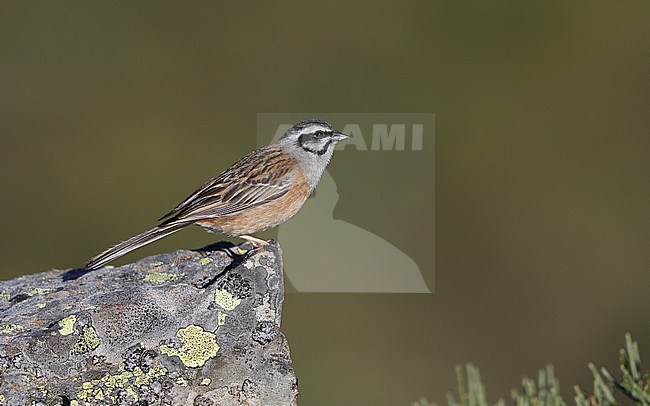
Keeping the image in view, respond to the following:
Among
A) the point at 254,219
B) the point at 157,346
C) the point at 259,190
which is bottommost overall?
the point at 157,346

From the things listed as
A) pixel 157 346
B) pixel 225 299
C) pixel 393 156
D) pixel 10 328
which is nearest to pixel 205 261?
pixel 225 299

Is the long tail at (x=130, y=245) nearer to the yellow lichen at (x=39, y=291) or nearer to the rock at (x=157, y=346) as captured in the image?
the yellow lichen at (x=39, y=291)

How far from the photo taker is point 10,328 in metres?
2.91

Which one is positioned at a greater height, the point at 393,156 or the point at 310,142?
the point at 393,156

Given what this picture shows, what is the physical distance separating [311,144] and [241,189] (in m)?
0.60

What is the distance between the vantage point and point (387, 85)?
9398 millimetres

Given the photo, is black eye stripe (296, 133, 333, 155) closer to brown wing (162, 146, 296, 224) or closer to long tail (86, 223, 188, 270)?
brown wing (162, 146, 296, 224)

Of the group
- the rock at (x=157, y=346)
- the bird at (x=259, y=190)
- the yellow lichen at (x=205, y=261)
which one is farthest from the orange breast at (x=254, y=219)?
the rock at (x=157, y=346)

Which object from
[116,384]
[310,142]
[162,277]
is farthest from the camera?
[310,142]

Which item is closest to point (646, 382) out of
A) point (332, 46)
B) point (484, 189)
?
point (484, 189)

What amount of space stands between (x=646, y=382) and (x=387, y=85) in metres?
7.25

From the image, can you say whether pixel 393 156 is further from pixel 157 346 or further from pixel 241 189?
pixel 157 346

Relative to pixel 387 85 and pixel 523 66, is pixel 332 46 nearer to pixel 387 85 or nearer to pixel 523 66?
pixel 387 85

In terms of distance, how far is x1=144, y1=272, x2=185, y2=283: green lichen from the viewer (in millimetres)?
3301
